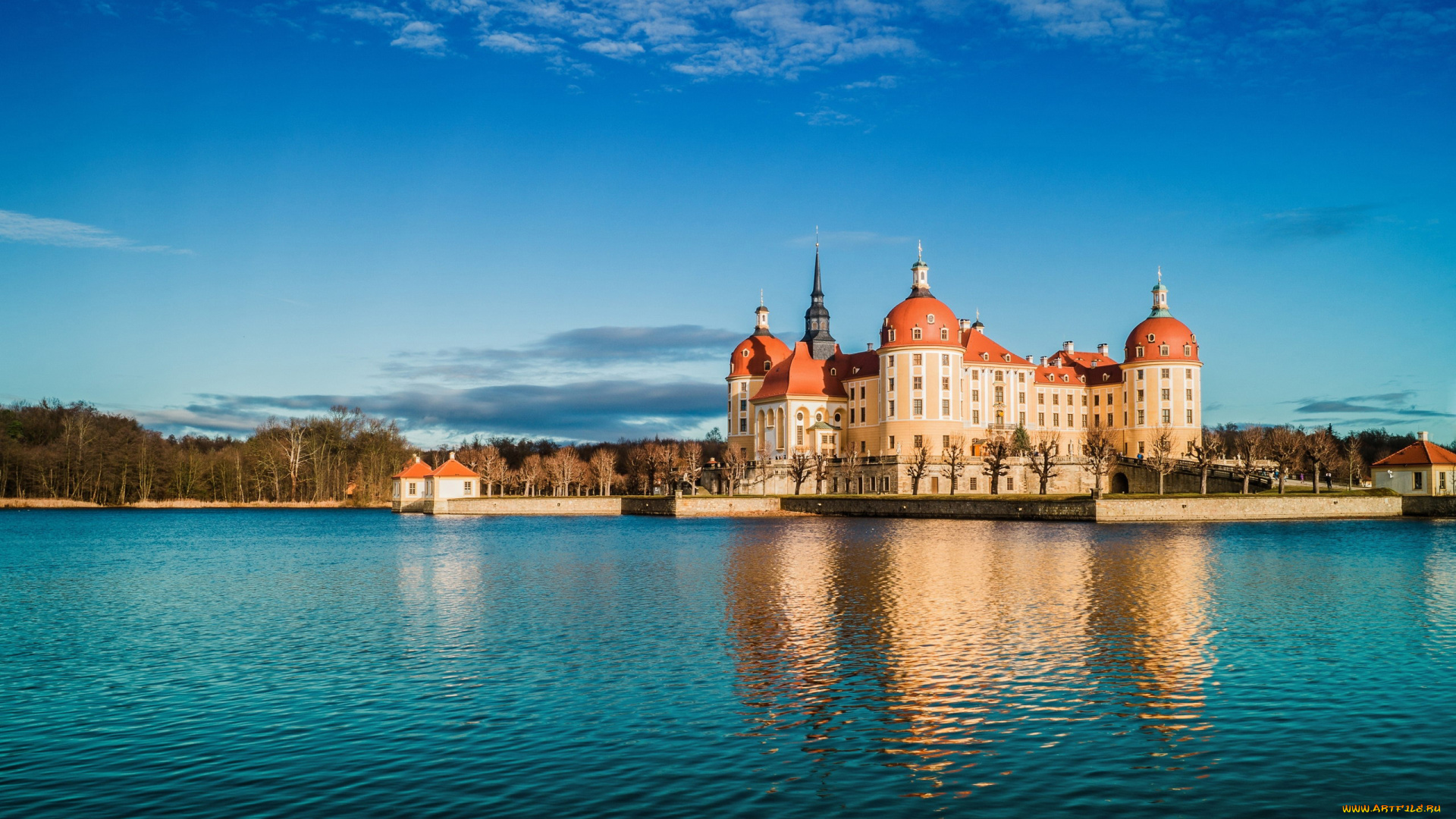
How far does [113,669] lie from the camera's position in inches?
752

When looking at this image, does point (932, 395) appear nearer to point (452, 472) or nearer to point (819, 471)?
point (819, 471)

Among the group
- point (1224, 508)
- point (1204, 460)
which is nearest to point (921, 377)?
point (1204, 460)

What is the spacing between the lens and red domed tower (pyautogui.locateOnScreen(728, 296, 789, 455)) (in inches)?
4535

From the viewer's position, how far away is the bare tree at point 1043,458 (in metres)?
80.6

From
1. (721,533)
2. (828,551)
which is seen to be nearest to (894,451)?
(721,533)

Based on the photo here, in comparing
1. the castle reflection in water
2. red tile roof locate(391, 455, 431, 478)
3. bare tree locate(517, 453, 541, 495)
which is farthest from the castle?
the castle reflection in water

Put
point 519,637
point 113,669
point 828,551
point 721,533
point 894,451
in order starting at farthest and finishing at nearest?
point 894,451, point 721,533, point 828,551, point 519,637, point 113,669

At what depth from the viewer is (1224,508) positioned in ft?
208

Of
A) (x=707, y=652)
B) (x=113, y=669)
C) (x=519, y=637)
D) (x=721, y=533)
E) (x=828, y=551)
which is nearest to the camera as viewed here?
(x=113, y=669)

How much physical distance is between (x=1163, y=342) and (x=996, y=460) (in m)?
32.8

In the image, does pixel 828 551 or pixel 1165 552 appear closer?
pixel 1165 552

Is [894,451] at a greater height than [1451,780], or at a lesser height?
greater

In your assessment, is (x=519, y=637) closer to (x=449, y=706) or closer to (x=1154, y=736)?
(x=449, y=706)

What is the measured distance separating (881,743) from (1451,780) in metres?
6.30
